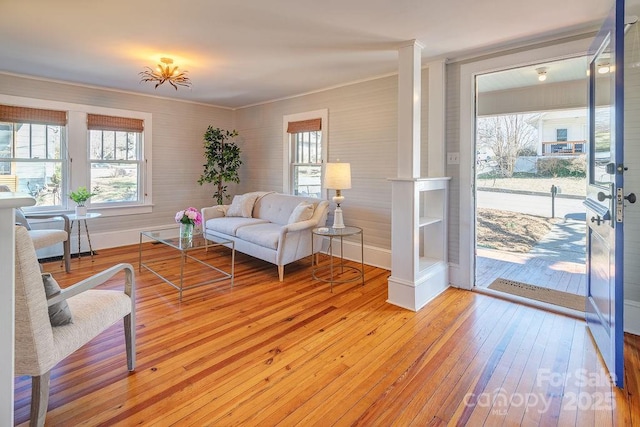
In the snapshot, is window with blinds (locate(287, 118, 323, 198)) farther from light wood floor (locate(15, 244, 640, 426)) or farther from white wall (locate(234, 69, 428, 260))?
light wood floor (locate(15, 244, 640, 426))

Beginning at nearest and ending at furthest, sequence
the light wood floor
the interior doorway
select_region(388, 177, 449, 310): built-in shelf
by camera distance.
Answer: the light wood floor → select_region(388, 177, 449, 310): built-in shelf → the interior doorway

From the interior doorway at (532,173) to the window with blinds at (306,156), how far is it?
2.12 m

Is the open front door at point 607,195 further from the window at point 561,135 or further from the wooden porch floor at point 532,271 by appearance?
the window at point 561,135

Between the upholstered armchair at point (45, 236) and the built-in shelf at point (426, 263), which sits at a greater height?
the upholstered armchair at point (45, 236)

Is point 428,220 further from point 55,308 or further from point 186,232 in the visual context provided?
point 55,308

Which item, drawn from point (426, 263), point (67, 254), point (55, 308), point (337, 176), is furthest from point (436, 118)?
point (67, 254)

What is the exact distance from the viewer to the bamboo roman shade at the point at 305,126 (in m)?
4.82

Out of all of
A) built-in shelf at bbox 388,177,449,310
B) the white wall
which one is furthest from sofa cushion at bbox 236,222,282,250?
built-in shelf at bbox 388,177,449,310

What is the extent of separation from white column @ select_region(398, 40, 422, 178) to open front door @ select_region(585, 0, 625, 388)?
49.2 inches

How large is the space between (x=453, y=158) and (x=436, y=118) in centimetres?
45

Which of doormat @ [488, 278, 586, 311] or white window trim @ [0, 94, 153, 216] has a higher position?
white window trim @ [0, 94, 153, 216]

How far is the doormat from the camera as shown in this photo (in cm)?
310

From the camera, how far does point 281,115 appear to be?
5.39 metres

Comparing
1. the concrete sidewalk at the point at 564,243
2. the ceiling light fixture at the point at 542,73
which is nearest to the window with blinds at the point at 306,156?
the ceiling light fixture at the point at 542,73
